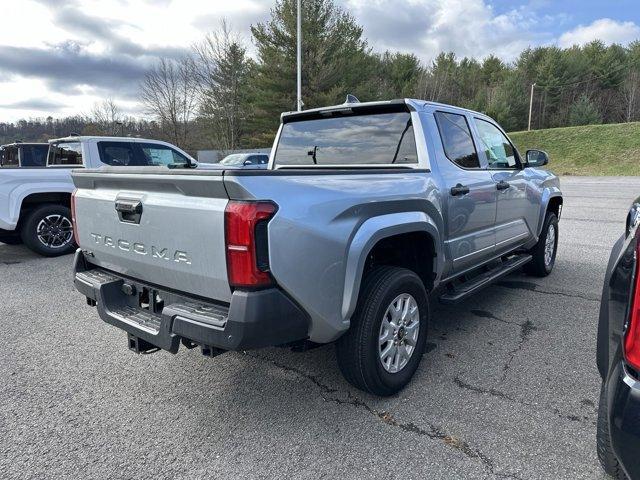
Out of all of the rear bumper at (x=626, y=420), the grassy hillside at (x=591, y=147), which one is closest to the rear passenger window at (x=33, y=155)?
the rear bumper at (x=626, y=420)

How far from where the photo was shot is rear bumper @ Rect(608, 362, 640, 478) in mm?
1475

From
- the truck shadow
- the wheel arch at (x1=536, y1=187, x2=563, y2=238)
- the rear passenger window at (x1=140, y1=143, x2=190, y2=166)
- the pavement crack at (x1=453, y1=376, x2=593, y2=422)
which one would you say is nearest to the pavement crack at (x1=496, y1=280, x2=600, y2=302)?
the wheel arch at (x1=536, y1=187, x2=563, y2=238)

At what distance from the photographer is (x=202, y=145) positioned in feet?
120

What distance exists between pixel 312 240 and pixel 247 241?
0.36 m

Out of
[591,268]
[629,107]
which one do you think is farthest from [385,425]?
[629,107]

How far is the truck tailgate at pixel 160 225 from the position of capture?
85.7 inches

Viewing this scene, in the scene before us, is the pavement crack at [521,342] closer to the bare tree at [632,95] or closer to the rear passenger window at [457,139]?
the rear passenger window at [457,139]

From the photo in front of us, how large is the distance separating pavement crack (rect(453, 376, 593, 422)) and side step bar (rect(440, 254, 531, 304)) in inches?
25.9

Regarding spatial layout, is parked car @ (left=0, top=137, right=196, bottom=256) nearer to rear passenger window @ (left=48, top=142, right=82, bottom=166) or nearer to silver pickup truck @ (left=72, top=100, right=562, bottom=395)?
rear passenger window @ (left=48, top=142, right=82, bottom=166)

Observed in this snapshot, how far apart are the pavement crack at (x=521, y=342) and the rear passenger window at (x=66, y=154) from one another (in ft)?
23.8

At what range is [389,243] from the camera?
308 cm

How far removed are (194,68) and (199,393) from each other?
3461cm

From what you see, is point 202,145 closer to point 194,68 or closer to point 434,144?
point 194,68

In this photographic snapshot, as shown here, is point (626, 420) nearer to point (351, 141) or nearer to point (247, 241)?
point (247, 241)
